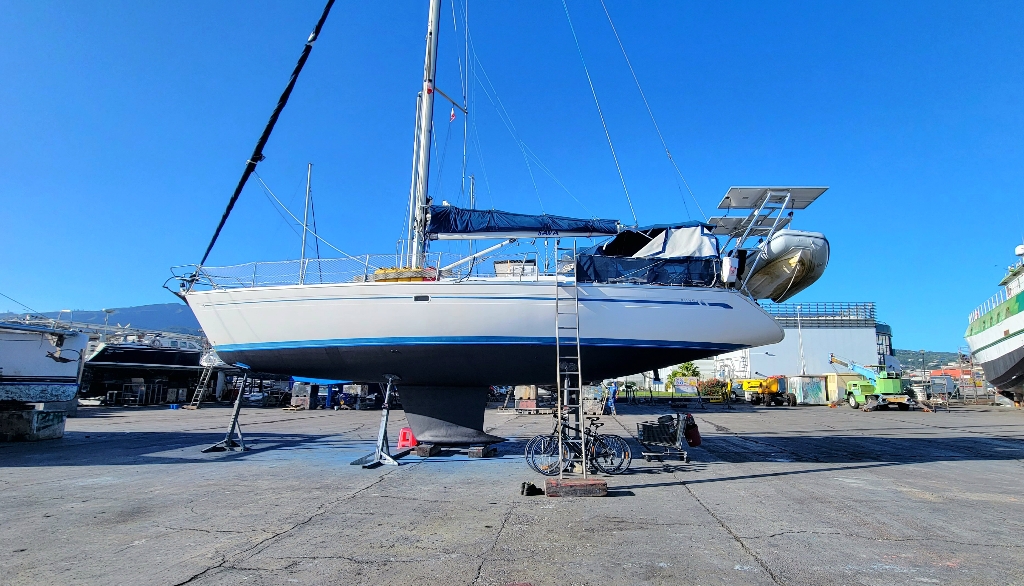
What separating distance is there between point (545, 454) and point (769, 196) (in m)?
5.74

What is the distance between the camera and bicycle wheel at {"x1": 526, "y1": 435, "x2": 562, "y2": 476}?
764 cm

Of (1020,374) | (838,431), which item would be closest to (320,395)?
(838,431)

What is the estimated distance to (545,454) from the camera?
26.2 ft

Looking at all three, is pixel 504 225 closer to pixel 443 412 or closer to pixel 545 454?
pixel 443 412

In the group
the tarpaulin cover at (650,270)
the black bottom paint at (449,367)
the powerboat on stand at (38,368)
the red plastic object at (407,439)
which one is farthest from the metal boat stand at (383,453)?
the powerboat on stand at (38,368)

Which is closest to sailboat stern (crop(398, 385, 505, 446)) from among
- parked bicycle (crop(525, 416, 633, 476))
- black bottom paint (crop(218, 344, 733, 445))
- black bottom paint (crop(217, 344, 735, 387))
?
black bottom paint (crop(218, 344, 733, 445))

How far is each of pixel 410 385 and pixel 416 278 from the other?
2107 millimetres

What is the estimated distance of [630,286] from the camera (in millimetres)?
8508

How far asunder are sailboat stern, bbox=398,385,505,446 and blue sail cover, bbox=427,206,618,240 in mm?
2854

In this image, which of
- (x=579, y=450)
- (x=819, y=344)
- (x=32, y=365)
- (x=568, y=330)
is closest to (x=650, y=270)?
(x=568, y=330)

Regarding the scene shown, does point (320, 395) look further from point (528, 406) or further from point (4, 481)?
point (4, 481)

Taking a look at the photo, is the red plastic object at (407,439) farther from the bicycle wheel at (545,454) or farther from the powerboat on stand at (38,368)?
the powerboat on stand at (38,368)

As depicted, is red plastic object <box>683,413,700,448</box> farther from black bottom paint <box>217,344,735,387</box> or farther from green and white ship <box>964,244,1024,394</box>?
green and white ship <box>964,244,1024,394</box>

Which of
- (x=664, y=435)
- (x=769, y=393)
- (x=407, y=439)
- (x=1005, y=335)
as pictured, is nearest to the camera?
(x=664, y=435)
